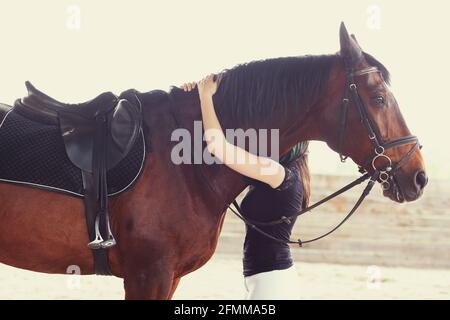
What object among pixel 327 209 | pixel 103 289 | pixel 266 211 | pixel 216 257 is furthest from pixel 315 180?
pixel 266 211

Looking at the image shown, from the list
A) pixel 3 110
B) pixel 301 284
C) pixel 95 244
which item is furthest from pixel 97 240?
pixel 301 284

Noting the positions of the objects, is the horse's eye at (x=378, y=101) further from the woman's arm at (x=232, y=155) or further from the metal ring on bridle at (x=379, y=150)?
the woman's arm at (x=232, y=155)

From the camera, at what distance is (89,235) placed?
2547 millimetres

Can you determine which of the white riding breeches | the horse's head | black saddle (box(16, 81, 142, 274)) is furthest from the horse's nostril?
black saddle (box(16, 81, 142, 274))

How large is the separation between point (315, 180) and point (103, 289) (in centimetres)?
394

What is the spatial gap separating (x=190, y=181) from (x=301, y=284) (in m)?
4.93

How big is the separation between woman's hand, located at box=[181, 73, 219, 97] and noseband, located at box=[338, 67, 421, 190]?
60 centimetres

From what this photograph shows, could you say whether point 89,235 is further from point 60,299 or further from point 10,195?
point 60,299

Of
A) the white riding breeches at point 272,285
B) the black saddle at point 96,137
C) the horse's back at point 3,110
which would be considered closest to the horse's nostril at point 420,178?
the white riding breeches at point 272,285

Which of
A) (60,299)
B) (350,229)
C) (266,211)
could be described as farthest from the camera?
(350,229)

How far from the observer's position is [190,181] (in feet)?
8.75

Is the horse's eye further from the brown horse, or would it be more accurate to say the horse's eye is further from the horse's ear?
the horse's ear

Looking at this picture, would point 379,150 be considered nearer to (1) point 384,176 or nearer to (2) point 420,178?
(1) point 384,176

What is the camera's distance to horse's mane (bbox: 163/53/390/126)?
2.75 meters
